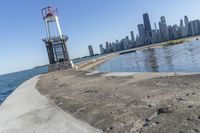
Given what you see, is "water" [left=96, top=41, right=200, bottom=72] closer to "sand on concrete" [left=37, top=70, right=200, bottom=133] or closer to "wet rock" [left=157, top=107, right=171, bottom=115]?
"sand on concrete" [left=37, top=70, right=200, bottom=133]

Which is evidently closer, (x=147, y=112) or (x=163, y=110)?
(x=163, y=110)

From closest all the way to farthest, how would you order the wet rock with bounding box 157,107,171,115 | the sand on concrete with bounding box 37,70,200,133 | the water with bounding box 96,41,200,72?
the sand on concrete with bounding box 37,70,200,133
the wet rock with bounding box 157,107,171,115
the water with bounding box 96,41,200,72

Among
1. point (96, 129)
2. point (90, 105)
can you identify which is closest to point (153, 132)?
point (96, 129)

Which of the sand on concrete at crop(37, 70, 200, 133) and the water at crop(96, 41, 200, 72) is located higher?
the sand on concrete at crop(37, 70, 200, 133)

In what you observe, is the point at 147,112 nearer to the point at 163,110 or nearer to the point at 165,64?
the point at 163,110

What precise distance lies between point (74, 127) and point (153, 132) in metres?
2.64

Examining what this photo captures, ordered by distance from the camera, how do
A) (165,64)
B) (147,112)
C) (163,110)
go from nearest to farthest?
(163,110) → (147,112) → (165,64)

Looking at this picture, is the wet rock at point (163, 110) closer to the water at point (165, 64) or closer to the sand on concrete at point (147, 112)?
the sand on concrete at point (147, 112)

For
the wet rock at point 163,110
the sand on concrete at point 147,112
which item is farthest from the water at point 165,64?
the wet rock at point 163,110

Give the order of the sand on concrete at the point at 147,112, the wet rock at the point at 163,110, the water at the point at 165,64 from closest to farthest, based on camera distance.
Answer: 1. the sand on concrete at the point at 147,112
2. the wet rock at the point at 163,110
3. the water at the point at 165,64

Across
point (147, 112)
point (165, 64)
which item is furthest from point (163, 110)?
point (165, 64)

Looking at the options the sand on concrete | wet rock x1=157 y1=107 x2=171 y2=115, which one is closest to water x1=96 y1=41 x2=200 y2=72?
the sand on concrete

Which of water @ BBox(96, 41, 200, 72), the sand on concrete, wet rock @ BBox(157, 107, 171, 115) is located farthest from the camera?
water @ BBox(96, 41, 200, 72)

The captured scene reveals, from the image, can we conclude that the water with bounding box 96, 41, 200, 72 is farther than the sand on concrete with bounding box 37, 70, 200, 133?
Yes
